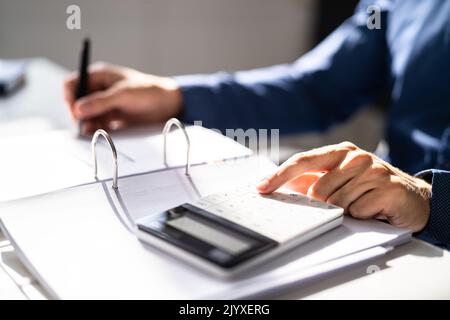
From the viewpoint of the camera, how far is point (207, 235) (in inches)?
18.0

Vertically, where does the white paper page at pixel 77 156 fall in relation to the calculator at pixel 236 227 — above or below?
below

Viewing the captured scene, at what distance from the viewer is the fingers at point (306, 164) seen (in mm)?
552

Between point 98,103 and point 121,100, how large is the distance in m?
0.04

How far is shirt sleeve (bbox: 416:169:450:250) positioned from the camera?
0.59 metres

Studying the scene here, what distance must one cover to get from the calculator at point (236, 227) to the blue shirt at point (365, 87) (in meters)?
0.46

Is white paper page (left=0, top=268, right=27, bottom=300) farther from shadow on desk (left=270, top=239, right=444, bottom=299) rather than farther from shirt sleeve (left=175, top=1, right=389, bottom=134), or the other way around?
shirt sleeve (left=175, top=1, right=389, bottom=134)

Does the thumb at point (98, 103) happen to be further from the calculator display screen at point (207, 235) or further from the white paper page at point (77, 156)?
the calculator display screen at point (207, 235)

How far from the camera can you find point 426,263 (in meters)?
0.50

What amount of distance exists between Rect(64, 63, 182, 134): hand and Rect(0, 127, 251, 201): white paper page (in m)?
0.07

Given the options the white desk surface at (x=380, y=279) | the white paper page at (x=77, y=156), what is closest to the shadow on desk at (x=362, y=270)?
the white desk surface at (x=380, y=279)

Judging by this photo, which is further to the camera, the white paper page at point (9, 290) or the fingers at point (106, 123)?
the fingers at point (106, 123)

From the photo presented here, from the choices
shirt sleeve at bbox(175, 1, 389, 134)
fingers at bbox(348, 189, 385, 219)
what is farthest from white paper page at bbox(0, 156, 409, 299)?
shirt sleeve at bbox(175, 1, 389, 134)

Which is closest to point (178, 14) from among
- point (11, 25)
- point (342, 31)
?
point (11, 25)

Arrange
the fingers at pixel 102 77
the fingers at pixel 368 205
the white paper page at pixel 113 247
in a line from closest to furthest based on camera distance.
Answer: the white paper page at pixel 113 247 → the fingers at pixel 368 205 → the fingers at pixel 102 77
